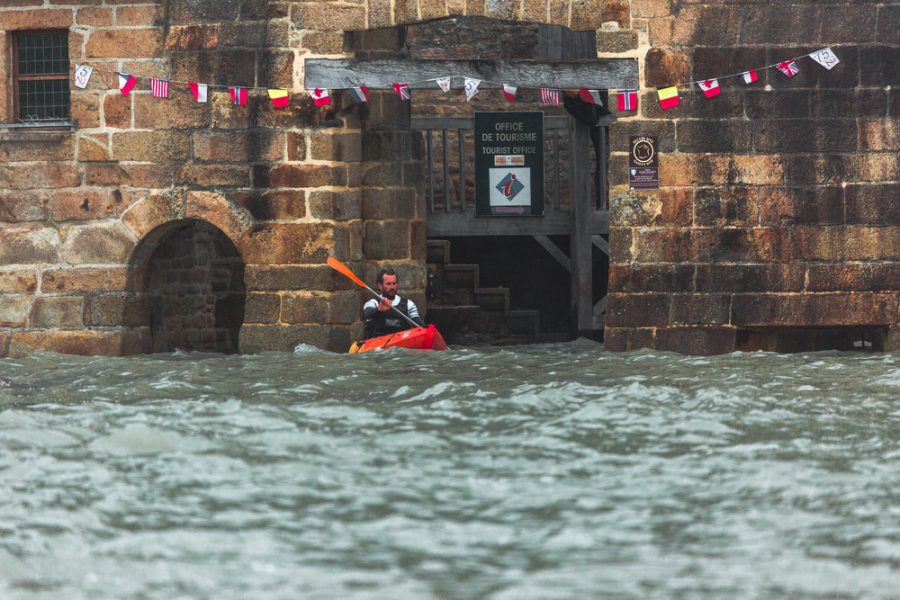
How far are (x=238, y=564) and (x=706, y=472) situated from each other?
8.44ft

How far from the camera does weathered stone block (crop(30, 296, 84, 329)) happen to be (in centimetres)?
1309

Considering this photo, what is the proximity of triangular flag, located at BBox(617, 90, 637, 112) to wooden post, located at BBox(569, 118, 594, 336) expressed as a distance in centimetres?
262

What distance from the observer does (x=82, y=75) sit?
13.1 m

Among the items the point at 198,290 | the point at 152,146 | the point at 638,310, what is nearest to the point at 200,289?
the point at 198,290

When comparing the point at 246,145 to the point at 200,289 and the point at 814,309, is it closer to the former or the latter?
the point at 200,289

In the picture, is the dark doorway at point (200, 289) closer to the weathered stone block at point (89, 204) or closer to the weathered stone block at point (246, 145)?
the weathered stone block at point (89, 204)

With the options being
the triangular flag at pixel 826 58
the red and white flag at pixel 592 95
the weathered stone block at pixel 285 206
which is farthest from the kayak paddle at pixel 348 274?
the triangular flag at pixel 826 58

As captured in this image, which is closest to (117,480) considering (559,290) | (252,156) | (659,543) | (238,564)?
(238,564)

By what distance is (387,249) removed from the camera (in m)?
14.0

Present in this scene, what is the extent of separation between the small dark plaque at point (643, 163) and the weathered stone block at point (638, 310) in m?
0.98

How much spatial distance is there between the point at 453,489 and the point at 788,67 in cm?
717

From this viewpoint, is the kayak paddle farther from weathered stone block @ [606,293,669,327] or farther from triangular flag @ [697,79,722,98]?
triangular flag @ [697,79,722,98]

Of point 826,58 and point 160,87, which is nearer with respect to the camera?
point 826,58

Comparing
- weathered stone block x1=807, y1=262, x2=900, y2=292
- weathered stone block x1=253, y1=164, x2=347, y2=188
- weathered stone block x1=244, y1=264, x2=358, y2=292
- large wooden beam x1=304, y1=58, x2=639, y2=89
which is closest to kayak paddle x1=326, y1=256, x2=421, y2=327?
weathered stone block x1=244, y1=264, x2=358, y2=292
